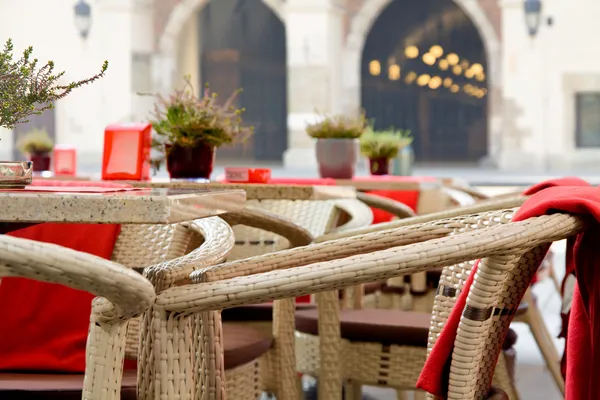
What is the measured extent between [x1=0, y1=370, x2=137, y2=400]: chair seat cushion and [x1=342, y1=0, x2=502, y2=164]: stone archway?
16010mm

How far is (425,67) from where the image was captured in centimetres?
2064

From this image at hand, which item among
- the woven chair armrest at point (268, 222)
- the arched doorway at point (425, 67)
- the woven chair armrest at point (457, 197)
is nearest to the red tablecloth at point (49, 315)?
the woven chair armrest at point (268, 222)

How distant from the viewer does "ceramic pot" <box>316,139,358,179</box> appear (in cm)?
361

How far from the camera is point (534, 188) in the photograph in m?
1.70

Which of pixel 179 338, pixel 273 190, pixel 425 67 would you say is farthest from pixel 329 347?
pixel 425 67

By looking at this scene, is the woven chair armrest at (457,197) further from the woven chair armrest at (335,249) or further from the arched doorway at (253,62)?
the arched doorway at (253,62)

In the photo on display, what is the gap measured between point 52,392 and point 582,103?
625 inches

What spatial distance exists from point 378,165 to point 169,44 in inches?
584

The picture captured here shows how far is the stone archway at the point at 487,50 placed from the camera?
58.1ft

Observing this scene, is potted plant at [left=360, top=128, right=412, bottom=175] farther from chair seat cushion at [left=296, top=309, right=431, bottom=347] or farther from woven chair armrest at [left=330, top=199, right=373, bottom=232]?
chair seat cushion at [left=296, top=309, right=431, bottom=347]

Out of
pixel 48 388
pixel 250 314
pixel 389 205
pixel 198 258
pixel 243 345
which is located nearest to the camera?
pixel 198 258

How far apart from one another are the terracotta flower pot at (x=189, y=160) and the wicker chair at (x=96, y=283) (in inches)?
62.9

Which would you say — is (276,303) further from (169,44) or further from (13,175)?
(169,44)

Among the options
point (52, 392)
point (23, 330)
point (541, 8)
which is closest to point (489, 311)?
point (52, 392)
